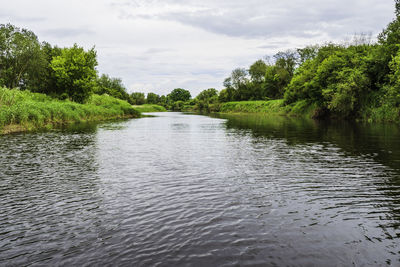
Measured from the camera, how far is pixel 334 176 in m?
11.9

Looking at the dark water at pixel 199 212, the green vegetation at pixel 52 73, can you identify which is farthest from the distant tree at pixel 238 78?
the dark water at pixel 199 212

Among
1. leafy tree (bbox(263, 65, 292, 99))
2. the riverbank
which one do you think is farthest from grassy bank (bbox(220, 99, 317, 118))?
leafy tree (bbox(263, 65, 292, 99))

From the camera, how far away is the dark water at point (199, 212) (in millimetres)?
5707

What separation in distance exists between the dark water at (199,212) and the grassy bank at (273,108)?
175 feet

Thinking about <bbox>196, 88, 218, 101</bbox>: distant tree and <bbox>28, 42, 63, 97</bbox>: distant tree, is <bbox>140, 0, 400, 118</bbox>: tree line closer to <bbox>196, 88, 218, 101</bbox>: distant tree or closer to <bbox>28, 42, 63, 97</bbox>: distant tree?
<bbox>28, 42, 63, 97</bbox>: distant tree

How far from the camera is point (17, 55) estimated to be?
50.6 m

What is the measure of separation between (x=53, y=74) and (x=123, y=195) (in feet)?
178

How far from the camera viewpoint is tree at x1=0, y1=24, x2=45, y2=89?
49875 millimetres

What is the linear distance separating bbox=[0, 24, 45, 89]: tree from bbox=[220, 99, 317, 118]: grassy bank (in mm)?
55787

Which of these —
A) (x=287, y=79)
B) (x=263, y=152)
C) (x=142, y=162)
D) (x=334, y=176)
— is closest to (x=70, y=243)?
(x=142, y=162)

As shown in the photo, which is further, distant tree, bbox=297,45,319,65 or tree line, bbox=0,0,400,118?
distant tree, bbox=297,45,319,65

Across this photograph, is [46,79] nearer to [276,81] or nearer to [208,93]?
[276,81]

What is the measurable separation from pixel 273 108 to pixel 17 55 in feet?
233

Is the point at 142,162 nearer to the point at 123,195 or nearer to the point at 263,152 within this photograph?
the point at 123,195
